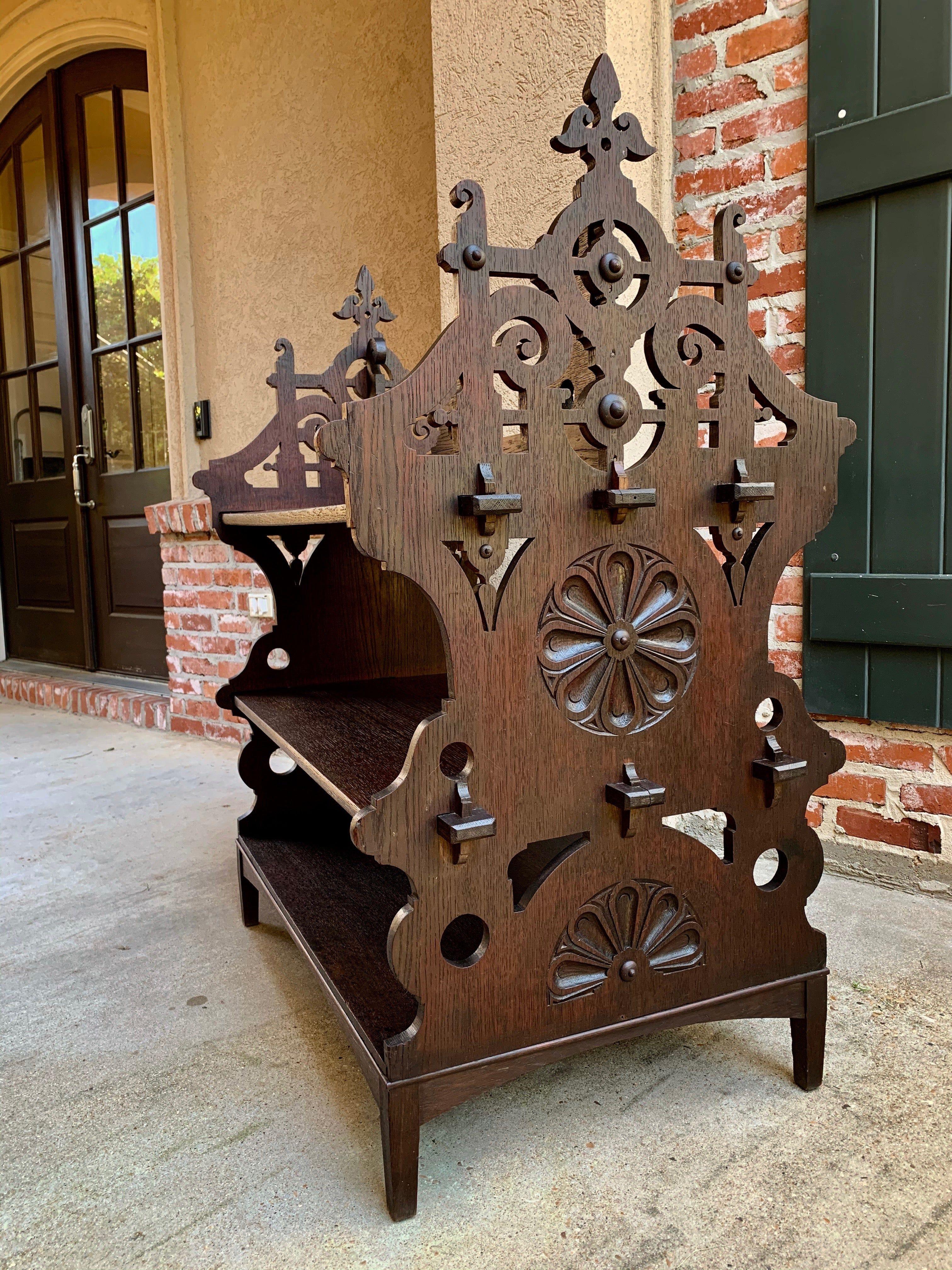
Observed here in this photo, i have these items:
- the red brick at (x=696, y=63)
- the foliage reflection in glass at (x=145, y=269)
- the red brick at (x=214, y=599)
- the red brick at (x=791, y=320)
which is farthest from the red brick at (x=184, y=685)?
the red brick at (x=696, y=63)

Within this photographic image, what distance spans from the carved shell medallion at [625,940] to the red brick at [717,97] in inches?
69.7

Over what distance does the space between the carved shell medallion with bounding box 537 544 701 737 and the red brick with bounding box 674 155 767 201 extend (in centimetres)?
120

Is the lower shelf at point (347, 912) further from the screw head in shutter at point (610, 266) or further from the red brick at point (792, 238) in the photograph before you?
the red brick at point (792, 238)

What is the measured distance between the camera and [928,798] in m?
1.92

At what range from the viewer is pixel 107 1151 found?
1.21m

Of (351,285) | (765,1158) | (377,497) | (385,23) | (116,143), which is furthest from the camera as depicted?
(116,143)

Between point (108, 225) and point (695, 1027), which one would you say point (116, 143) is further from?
point (695, 1027)

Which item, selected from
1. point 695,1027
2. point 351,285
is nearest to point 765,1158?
point 695,1027

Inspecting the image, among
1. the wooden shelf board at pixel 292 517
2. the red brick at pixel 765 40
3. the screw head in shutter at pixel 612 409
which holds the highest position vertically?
the red brick at pixel 765 40

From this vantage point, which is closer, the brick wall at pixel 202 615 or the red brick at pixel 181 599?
the brick wall at pixel 202 615

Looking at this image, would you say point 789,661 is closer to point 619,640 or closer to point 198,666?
point 619,640

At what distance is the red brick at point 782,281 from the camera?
1.98 m

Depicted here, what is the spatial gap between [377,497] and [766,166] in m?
1.54

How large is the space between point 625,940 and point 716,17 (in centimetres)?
201
